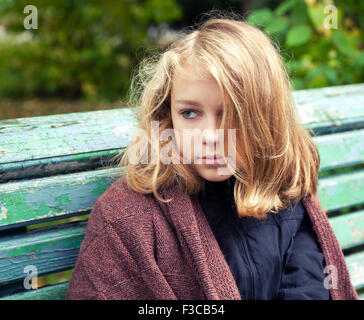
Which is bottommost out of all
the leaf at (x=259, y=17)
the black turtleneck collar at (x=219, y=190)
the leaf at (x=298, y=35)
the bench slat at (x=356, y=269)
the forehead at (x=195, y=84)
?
the bench slat at (x=356, y=269)

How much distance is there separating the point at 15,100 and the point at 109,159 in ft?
17.7

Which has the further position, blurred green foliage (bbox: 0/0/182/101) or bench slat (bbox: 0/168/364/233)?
blurred green foliage (bbox: 0/0/182/101)

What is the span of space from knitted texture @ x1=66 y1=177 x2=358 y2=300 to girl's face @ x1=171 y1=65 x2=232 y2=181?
133mm

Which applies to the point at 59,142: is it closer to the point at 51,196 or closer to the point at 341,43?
the point at 51,196

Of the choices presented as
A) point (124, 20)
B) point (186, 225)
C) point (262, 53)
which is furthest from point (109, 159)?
point (124, 20)

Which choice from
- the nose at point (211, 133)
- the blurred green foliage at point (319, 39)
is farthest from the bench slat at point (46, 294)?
the blurred green foliage at point (319, 39)

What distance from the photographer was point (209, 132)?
1.37 m

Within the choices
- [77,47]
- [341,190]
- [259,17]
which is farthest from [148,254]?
[77,47]

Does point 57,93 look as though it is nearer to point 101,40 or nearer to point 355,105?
point 101,40

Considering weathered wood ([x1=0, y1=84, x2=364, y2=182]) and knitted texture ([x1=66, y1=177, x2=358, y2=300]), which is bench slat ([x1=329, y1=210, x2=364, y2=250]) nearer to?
weathered wood ([x1=0, y1=84, x2=364, y2=182])

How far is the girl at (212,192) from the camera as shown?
1360 mm

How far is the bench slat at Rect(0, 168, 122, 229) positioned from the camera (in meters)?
1.35

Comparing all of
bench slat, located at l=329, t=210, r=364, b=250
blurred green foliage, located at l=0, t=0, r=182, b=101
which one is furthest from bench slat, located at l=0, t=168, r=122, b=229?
blurred green foliage, located at l=0, t=0, r=182, b=101

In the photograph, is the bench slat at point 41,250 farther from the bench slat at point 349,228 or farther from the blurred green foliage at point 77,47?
the blurred green foliage at point 77,47
